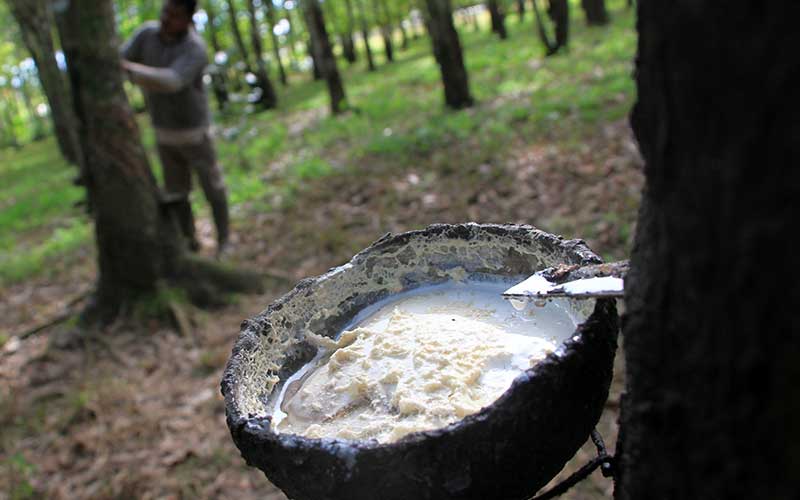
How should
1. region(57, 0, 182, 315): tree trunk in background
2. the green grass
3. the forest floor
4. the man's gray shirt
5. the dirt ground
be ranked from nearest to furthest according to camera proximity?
the dirt ground → the forest floor → region(57, 0, 182, 315): tree trunk in background → the man's gray shirt → the green grass

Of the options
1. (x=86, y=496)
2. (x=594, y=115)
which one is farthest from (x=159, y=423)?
(x=594, y=115)

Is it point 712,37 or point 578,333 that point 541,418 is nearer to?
point 578,333

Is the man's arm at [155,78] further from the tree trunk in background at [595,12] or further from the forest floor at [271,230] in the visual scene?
the tree trunk in background at [595,12]

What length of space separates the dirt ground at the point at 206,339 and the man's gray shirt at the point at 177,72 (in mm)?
1246

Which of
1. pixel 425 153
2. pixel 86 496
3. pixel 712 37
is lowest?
pixel 86 496

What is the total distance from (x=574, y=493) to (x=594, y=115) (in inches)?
186

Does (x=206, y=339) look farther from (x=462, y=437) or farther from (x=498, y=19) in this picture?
(x=498, y=19)

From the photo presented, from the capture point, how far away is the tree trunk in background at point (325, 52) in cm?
1017

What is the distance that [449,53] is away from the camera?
8.44 metres

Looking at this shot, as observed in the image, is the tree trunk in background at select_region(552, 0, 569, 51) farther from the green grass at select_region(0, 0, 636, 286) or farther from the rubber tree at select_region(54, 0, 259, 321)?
the rubber tree at select_region(54, 0, 259, 321)

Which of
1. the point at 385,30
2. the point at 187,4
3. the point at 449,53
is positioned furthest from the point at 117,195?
the point at 385,30

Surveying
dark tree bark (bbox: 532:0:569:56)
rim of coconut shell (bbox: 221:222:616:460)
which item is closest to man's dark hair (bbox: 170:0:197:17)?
rim of coconut shell (bbox: 221:222:616:460)

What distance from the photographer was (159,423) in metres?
3.67

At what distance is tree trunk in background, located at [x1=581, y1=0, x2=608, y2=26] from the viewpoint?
1316cm
